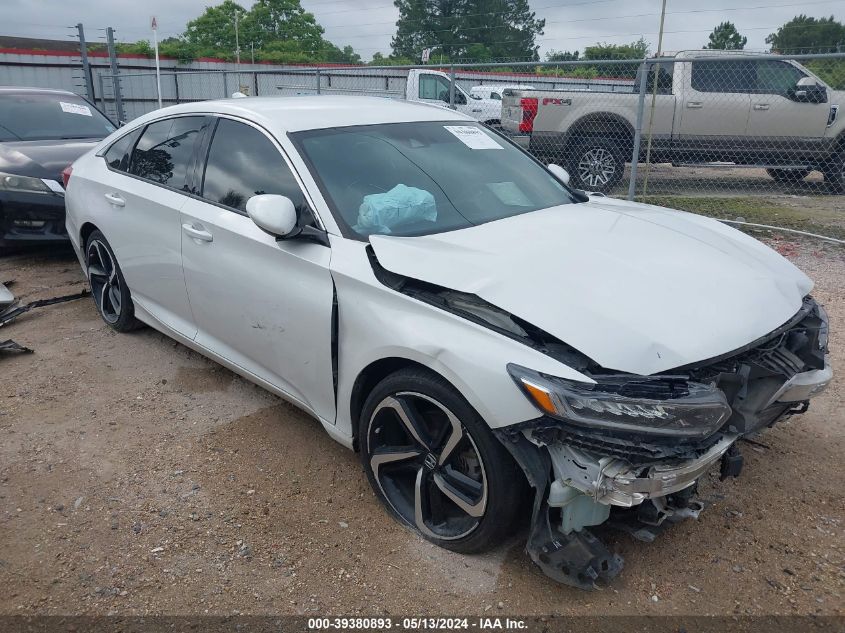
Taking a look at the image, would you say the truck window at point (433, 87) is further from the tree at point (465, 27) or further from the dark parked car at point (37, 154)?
the tree at point (465, 27)

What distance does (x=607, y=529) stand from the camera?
9.43 ft

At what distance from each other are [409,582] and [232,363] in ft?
5.30

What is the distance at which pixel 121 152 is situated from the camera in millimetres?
4629

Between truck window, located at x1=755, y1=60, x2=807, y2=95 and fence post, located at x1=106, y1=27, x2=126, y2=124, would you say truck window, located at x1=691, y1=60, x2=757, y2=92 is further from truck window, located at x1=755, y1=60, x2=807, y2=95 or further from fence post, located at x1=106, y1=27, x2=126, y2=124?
fence post, located at x1=106, y1=27, x2=126, y2=124

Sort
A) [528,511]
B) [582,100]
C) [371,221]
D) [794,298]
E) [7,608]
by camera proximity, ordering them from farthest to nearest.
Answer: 1. [582,100]
2. [371,221]
3. [794,298]
4. [528,511]
5. [7,608]

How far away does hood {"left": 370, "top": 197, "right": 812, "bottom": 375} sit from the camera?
2344mm

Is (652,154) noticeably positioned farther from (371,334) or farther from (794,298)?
(371,334)

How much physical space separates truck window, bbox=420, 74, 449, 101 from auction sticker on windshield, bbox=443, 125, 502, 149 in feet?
42.6

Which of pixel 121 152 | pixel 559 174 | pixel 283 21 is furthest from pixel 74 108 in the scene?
pixel 283 21

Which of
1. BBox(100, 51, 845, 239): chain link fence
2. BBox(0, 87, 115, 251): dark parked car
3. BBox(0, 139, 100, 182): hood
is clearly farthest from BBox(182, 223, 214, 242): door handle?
BBox(100, 51, 845, 239): chain link fence

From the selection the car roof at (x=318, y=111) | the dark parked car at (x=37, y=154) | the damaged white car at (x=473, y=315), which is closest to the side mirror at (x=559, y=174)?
the damaged white car at (x=473, y=315)

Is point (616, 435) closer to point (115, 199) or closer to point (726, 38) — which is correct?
point (115, 199)

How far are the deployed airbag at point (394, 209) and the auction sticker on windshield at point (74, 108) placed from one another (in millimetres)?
6217

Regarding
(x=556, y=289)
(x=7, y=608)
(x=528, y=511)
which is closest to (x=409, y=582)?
(x=528, y=511)
